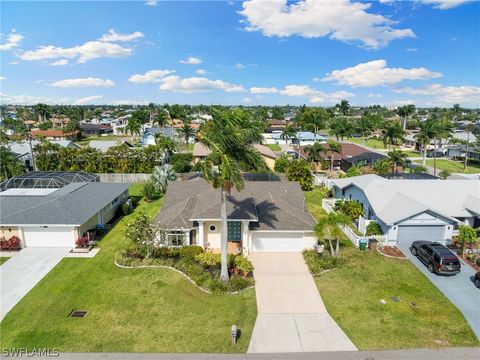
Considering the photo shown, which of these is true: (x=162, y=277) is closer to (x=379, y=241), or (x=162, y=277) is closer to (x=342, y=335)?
(x=342, y=335)

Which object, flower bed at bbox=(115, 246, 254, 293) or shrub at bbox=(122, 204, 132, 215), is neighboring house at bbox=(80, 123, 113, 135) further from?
flower bed at bbox=(115, 246, 254, 293)

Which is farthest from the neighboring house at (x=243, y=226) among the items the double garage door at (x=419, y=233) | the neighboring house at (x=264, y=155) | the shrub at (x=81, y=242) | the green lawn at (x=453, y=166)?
the green lawn at (x=453, y=166)

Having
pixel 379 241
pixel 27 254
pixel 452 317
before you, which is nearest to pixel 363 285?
pixel 452 317

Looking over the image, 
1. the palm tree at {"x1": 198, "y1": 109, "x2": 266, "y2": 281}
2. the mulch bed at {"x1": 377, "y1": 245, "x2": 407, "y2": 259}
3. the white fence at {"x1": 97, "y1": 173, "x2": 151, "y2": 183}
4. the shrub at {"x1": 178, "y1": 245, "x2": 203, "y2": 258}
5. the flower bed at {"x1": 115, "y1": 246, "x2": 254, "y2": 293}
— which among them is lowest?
the mulch bed at {"x1": 377, "y1": 245, "x2": 407, "y2": 259}

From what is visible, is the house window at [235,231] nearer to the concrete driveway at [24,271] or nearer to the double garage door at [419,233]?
the concrete driveway at [24,271]

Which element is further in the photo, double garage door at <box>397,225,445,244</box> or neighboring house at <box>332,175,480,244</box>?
double garage door at <box>397,225,445,244</box>

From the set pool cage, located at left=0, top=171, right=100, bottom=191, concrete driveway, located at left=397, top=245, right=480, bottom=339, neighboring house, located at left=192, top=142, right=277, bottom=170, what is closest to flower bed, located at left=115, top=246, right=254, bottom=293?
concrete driveway, located at left=397, top=245, right=480, bottom=339

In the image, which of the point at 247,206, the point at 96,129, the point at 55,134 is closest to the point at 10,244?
the point at 247,206
